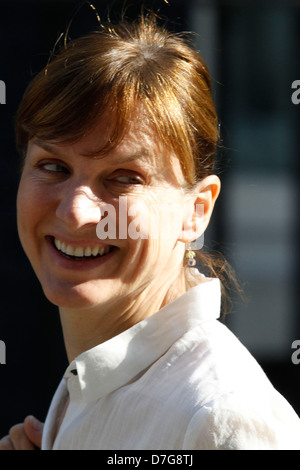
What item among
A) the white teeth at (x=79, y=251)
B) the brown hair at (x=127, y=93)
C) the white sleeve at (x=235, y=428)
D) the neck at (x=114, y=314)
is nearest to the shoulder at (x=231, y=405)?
the white sleeve at (x=235, y=428)

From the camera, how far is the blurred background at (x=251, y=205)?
4.20 meters

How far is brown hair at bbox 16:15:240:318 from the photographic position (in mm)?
1486

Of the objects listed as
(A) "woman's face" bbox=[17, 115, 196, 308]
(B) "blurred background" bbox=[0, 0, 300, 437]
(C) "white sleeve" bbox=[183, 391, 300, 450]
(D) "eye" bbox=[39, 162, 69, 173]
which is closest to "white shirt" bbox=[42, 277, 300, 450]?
(C) "white sleeve" bbox=[183, 391, 300, 450]

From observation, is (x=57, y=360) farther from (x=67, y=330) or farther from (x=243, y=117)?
(x=67, y=330)

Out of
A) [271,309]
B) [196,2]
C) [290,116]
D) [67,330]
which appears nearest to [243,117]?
[290,116]

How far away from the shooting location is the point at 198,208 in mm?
1679

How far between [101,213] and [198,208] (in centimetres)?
30

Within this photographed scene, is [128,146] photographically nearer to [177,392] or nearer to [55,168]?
[55,168]

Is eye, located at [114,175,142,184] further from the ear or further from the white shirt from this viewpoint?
the white shirt

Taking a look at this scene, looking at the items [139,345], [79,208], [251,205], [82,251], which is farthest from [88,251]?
[251,205]

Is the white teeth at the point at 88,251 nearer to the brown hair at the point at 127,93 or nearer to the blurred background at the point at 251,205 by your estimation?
the brown hair at the point at 127,93

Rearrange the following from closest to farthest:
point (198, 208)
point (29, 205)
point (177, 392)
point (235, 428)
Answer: point (235, 428) → point (177, 392) → point (29, 205) → point (198, 208)

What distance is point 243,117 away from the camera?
457 cm

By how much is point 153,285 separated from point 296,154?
3.21 metres
